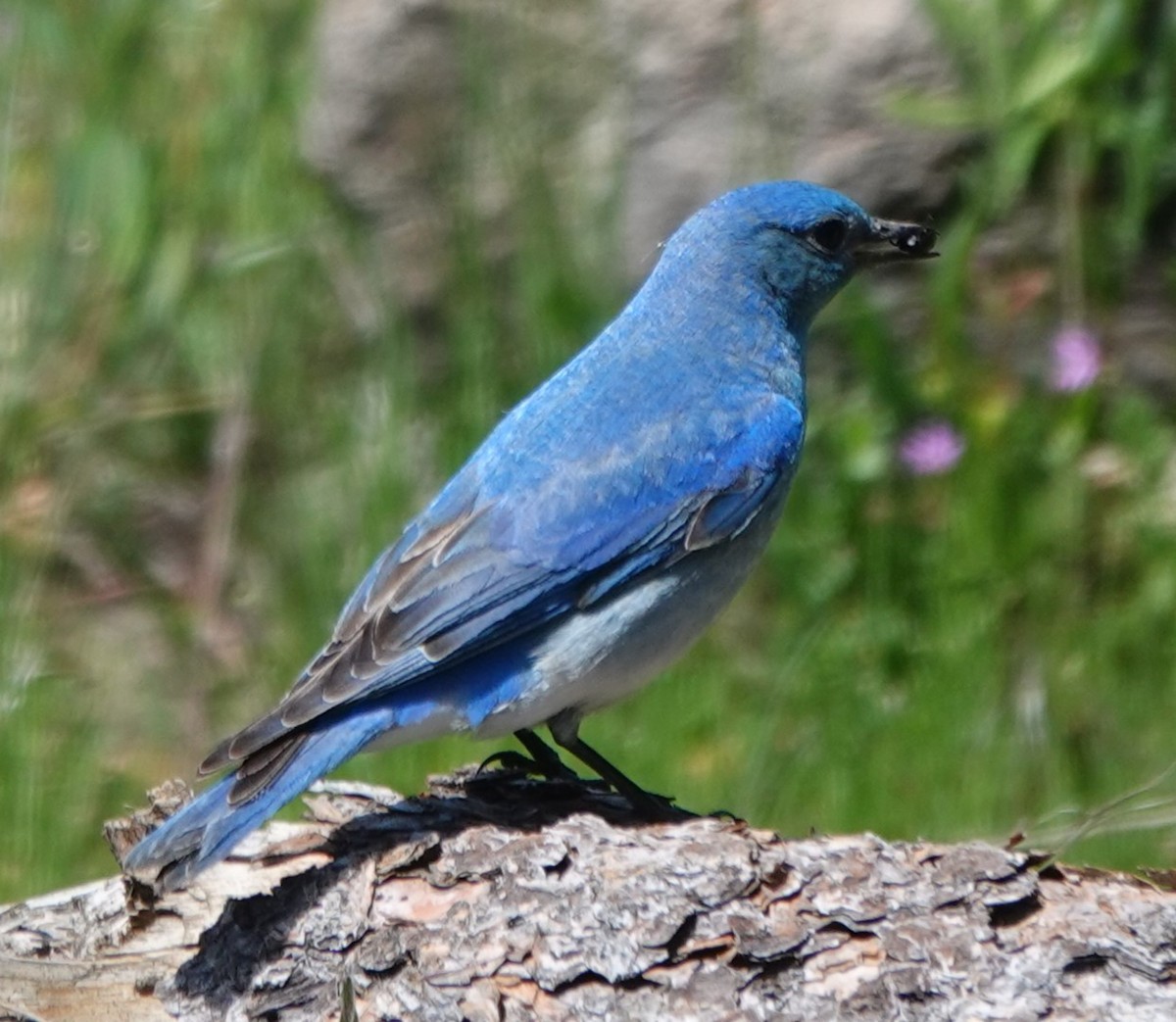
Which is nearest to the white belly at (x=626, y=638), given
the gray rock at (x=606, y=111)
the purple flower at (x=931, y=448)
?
the purple flower at (x=931, y=448)

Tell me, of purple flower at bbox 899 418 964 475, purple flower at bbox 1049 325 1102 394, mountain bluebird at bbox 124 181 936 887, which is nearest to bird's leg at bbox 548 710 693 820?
mountain bluebird at bbox 124 181 936 887

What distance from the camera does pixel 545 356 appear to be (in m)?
6.43

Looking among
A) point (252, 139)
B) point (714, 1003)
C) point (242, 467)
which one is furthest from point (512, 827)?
point (252, 139)

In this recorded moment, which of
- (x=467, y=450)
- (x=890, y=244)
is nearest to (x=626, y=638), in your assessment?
(x=890, y=244)

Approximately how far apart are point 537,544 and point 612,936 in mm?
1081

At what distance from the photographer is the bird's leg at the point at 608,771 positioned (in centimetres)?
407

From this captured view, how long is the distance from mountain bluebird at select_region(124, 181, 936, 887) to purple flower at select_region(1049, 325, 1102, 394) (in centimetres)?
173

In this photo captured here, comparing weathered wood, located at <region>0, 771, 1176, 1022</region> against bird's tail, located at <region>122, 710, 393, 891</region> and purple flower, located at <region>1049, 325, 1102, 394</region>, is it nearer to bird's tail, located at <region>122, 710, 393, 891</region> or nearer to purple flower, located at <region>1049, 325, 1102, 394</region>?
bird's tail, located at <region>122, 710, 393, 891</region>

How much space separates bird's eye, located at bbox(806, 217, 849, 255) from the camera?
4.67 m

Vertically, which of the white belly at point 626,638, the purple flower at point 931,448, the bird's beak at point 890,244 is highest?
the bird's beak at point 890,244

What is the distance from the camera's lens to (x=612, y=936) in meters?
3.25

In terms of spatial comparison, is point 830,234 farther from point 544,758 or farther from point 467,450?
point 467,450

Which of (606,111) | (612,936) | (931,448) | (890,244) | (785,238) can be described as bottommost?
(931,448)

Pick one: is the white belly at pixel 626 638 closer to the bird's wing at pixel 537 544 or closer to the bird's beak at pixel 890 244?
the bird's wing at pixel 537 544
